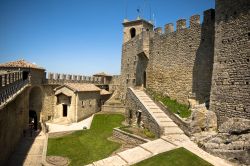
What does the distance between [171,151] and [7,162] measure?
33.4 feet

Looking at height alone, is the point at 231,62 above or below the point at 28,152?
above

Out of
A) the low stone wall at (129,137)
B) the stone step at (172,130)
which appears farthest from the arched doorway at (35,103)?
the stone step at (172,130)

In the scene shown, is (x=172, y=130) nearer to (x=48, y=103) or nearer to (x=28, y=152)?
(x=28, y=152)

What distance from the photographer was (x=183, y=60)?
19016mm

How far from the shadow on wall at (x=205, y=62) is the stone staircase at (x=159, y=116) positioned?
282 centimetres

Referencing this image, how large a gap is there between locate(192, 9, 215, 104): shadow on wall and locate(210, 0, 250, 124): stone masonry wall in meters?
2.57

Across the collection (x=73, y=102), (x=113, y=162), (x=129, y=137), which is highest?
(x=73, y=102)

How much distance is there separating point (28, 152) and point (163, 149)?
412 inches

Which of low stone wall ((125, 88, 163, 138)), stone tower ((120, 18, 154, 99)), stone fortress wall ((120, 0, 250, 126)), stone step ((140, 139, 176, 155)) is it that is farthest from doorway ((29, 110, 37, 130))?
stone step ((140, 139, 176, 155))

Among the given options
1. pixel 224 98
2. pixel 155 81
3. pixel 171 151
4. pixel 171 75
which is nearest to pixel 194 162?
pixel 171 151

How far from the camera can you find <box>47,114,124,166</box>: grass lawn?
14.6 m

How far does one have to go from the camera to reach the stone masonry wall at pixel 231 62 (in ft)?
38.9

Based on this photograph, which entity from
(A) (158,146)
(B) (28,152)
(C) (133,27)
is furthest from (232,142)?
(C) (133,27)

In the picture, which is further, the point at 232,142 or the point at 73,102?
the point at 73,102
